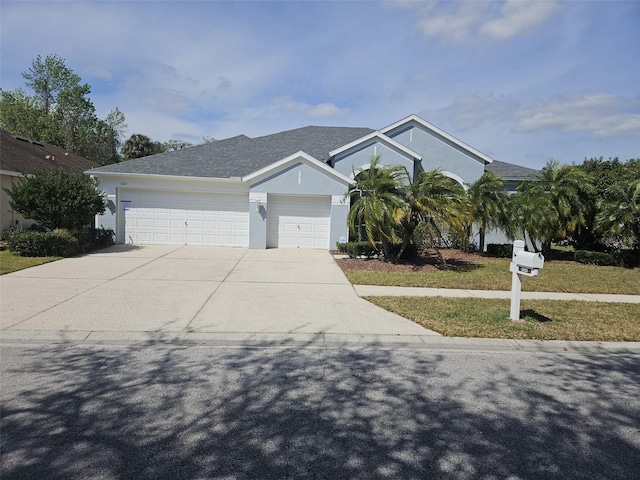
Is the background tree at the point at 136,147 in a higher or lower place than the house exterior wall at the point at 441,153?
higher

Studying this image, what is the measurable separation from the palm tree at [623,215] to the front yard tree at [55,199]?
59.3ft

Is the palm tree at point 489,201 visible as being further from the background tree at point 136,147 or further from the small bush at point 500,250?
the background tree at point 136,147

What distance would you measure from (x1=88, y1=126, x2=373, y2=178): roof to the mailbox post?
1230 cm

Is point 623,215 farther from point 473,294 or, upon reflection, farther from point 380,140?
point 380,140

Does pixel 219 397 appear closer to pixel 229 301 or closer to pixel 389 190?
pixel 229 301

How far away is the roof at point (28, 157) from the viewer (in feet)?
Answer: 57.8

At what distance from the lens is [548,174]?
16.3 m

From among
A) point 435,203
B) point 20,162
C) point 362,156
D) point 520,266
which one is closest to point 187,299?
point 520,266

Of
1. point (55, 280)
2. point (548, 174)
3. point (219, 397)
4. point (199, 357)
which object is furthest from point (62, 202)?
point (548, 174)

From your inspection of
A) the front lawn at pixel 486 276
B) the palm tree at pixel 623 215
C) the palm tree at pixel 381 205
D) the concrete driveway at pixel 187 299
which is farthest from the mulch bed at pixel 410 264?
the palm tree at pixel 623 215

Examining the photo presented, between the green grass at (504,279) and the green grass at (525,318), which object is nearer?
the green grass at (525,318)

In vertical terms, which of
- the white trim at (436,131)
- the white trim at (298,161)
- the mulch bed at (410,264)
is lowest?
the mulch bed at (410,264)

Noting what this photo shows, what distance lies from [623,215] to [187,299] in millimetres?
14892

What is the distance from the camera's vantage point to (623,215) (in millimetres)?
14398
